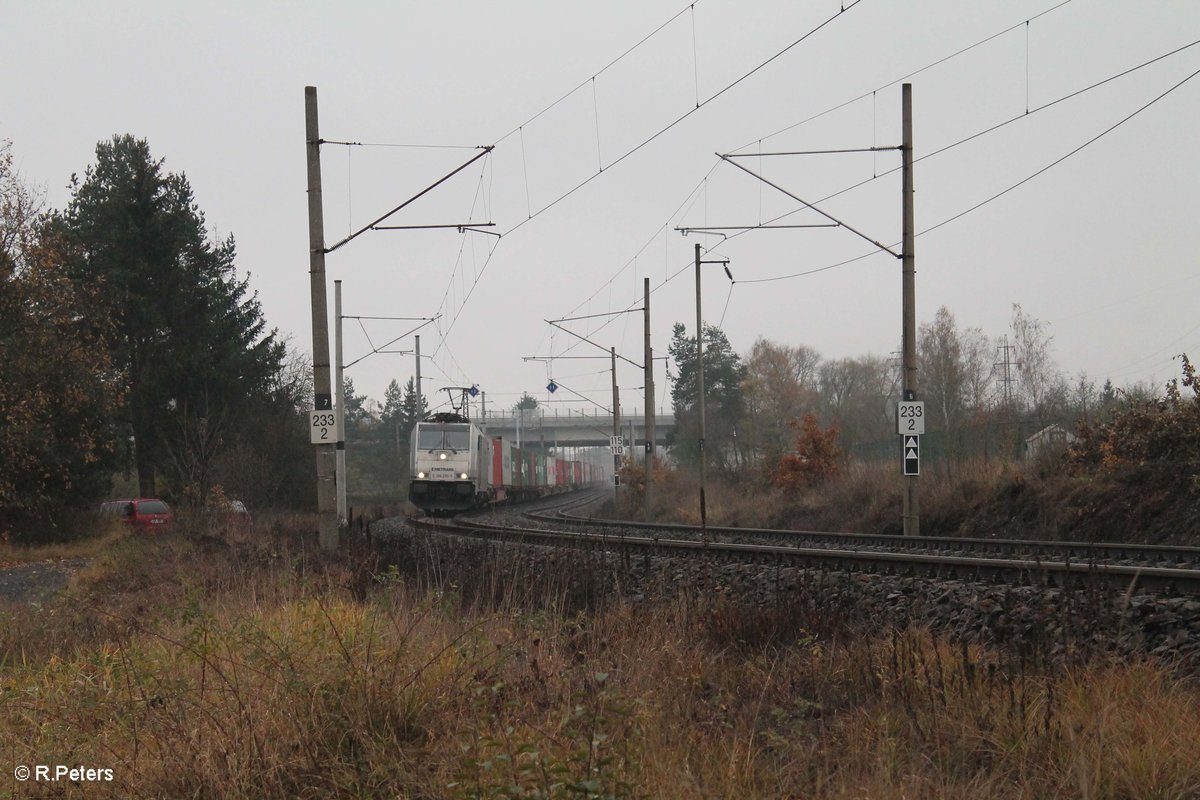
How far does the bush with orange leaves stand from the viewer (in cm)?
3319

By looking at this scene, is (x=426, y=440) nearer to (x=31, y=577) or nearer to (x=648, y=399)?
(x=648, y=399)

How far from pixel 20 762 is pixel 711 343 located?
76099 millimetres

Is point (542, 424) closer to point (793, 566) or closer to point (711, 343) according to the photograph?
point (711, 343)

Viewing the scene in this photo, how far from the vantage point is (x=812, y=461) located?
33344mm

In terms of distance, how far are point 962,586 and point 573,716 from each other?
6.31 meters

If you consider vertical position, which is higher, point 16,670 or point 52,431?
point 52,431

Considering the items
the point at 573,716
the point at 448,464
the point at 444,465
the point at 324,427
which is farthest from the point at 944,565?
the point at 444,465

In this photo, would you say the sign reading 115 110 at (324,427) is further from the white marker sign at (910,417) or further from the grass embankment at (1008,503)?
the grass embankment at (1008,503)

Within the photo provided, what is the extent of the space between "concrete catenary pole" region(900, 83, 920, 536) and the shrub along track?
2.03 m

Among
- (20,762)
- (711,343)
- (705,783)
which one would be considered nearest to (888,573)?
(705,783)

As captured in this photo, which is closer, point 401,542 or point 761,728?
point 761,728

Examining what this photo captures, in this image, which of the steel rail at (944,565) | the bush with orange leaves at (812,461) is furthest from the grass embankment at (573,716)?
the bush with orange leaves at (812,461)

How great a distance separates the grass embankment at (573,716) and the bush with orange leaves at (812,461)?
2571 cm

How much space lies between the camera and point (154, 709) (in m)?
5.60
